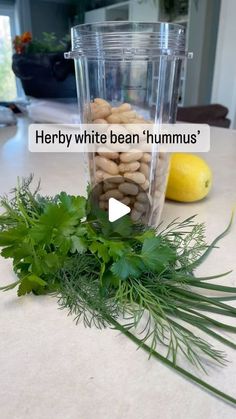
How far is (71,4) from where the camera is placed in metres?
3.92

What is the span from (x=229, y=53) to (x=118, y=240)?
8.96ft

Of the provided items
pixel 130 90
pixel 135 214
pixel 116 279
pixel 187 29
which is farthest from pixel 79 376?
pixel 187 29

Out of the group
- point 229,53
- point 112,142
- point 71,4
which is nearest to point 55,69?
point 112,142

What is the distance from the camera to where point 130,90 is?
43 cm

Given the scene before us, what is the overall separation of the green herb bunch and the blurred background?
947 mm

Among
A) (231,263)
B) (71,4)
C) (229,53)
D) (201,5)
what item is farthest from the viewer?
(71,4)

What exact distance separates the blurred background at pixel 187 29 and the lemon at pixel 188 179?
778 millimetres

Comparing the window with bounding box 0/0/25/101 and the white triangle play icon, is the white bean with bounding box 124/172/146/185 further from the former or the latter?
the window with bounding box 0/0/25/101

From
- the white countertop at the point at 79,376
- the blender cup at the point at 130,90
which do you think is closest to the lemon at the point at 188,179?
the blender cup at the point at 130,90

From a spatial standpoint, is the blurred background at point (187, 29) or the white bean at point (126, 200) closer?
the white bean at point (126, 200)

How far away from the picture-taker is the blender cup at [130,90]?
37cm

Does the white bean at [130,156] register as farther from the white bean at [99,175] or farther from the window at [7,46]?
the window at [7,46]

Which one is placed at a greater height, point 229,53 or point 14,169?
point 229,53

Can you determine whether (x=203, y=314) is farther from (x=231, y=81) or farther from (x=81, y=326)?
(x=231, y=81)
